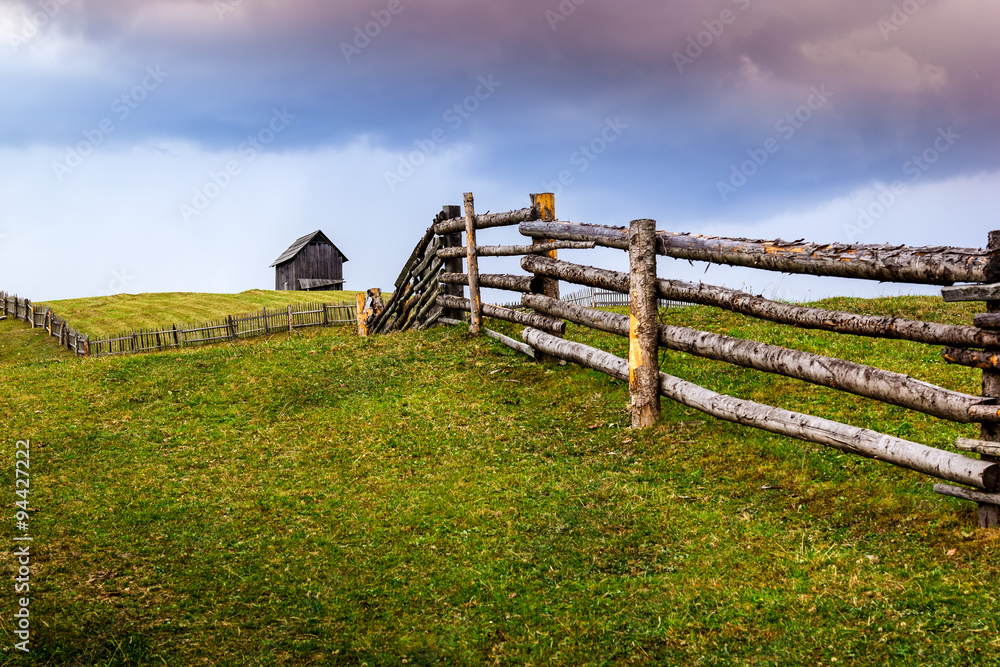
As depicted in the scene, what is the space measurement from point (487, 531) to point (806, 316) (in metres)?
3.89

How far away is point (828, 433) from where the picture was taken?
7.39 m

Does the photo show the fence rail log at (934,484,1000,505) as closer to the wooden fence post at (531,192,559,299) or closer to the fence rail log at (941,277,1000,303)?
the fence rail log at (941,277,1000,303)

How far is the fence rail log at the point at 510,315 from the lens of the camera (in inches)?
493

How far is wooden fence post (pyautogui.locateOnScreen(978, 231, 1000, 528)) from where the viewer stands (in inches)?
249

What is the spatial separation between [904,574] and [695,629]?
171 centimetres

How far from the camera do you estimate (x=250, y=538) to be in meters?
7.90

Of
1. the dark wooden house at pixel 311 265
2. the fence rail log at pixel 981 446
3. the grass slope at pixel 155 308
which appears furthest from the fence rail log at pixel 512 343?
the dark wooden house at pixel 311 265

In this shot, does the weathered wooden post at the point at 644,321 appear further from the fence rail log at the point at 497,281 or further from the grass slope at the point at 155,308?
the grass slope at the point at 155,308

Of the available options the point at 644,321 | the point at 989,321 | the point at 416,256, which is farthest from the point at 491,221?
the point at 989,321

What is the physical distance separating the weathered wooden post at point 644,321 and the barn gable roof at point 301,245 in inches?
2069

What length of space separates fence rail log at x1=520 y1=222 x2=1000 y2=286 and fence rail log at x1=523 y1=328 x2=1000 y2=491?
4.58 feet

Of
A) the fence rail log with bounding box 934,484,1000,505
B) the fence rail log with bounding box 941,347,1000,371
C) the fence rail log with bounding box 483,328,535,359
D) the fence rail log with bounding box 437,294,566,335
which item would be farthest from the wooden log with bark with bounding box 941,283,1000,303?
the fence rail log with bounding box 483,328,535,359

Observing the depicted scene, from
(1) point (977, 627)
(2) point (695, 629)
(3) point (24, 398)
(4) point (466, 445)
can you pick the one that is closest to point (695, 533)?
(2) point (695, 629)

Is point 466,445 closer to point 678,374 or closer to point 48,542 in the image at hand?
point 678,374
